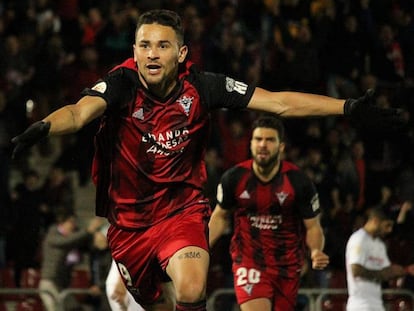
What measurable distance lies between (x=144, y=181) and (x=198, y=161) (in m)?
0.38

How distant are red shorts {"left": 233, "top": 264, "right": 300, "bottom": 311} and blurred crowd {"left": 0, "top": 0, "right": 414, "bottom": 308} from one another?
357 centimetres

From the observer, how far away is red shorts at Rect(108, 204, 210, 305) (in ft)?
23.7

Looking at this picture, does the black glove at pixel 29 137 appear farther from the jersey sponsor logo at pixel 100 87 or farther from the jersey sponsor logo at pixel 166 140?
the jersey sponsor logo at pixel 166 140

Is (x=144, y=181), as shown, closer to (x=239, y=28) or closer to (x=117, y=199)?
(x=117, y=199)

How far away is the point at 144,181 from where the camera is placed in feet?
24.2

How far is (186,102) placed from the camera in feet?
24.0

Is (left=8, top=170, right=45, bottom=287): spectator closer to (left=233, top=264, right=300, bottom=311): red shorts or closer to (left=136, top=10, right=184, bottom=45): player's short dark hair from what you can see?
(left=233, top=264, right=300, bottom=311): red shorts

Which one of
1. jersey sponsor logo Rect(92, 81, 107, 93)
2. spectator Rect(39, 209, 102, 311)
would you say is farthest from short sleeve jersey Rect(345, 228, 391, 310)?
jersey sponsor logo Rect(92, 81, 107, 93)

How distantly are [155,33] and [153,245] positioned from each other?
131 centimetres

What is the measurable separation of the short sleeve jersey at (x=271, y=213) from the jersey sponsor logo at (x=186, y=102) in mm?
2866

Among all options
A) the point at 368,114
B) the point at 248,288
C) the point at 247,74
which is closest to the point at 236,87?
the point at 368,114

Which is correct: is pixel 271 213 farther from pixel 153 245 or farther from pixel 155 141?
pixel 155 141

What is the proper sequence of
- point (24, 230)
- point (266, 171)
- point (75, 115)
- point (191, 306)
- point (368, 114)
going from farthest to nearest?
1. point (24, 230)
2. point (266, 171)
3. point (368, 114)
4. point (191, 306)
5. point (75, 115)

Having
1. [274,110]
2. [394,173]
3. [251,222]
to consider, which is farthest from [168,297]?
[394,173]
